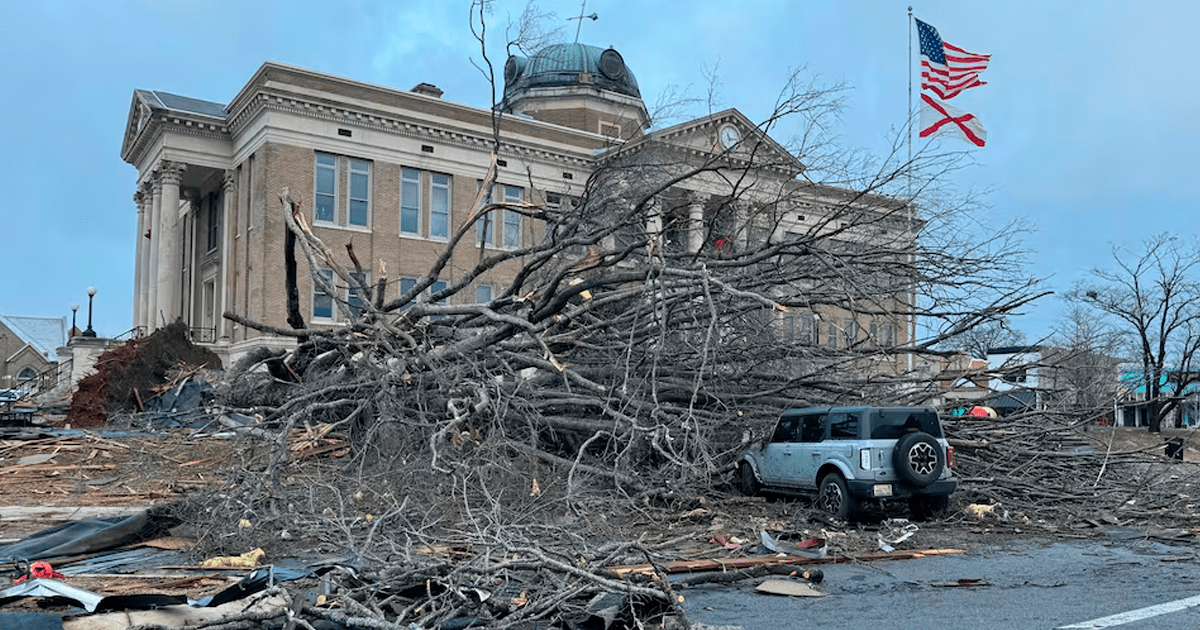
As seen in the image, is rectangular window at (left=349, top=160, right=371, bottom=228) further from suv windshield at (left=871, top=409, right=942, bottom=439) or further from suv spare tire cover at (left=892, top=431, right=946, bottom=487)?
suv spare tire cover at (left=892, top=431, right=946, bottom=487)

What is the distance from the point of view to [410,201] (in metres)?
38.0

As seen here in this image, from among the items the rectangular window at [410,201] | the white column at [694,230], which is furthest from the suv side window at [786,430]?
the rectangular window at [410,201]

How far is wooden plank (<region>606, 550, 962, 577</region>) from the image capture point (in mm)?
8554

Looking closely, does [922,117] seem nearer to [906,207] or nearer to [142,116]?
[906,207]

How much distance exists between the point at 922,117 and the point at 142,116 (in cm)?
3118

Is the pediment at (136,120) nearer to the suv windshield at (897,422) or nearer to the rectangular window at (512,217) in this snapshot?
the rectangular window at (512,217)

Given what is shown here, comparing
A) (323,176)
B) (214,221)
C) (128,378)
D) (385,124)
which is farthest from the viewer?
(214,221)

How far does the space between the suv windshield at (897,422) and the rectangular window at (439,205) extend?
93.9 feet

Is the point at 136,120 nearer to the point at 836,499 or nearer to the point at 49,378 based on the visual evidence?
the point at 49,378

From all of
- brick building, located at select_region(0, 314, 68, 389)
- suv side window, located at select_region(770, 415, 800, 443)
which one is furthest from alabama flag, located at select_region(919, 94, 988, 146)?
brick building, located at select_region(0, 314, 68, 389)

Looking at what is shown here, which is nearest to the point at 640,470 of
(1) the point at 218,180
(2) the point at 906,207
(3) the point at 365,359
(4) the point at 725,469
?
(4) the point at 725,469

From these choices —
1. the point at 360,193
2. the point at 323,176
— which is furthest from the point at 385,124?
the point at 323,176

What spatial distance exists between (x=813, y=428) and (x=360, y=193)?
27.5 m

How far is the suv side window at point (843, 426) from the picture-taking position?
12.0 meters
